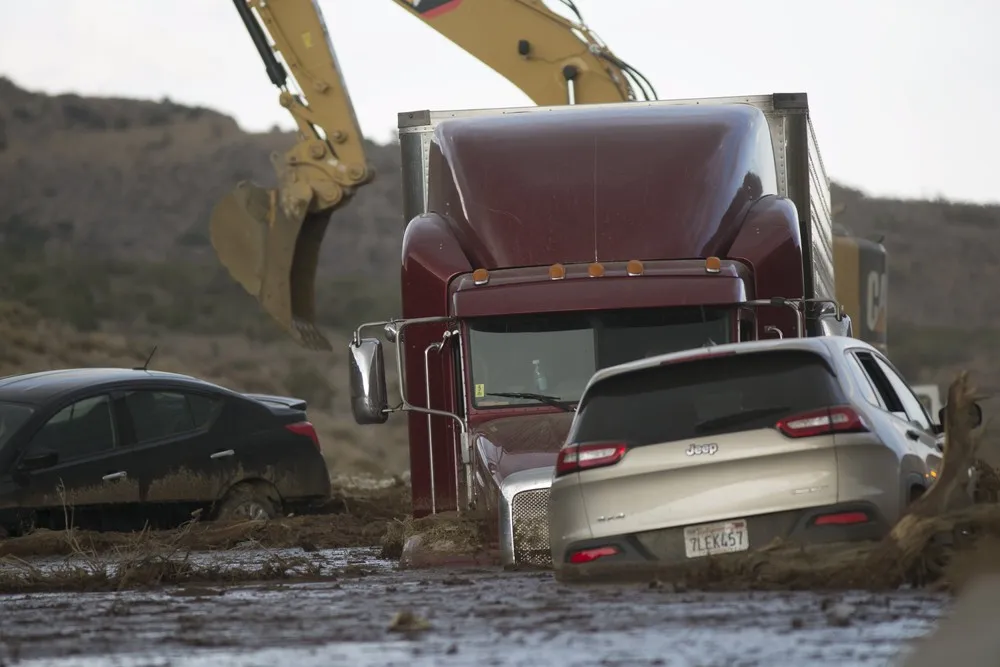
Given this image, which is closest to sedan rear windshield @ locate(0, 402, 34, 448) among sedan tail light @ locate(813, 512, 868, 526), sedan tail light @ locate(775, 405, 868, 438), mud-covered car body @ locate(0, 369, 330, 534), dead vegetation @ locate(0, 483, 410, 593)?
mud-covered car body @ locate(0, 369, 330, 534)

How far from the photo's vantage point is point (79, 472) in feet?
57.4

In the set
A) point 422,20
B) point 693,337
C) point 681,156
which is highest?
point 422,20

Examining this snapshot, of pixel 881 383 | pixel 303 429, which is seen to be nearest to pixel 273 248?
pixel 303 429

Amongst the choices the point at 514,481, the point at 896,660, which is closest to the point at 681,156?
the point at 514,481

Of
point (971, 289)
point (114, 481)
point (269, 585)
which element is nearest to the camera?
point (269, 585)

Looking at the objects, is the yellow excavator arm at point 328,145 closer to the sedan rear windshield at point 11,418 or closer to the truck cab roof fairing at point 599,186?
the sedan rear windshield at point 11,418

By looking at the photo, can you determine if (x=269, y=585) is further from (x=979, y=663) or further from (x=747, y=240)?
(x=979, y=663)

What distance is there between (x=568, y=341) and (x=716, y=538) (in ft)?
11.3

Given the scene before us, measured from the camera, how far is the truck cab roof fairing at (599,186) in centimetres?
1427

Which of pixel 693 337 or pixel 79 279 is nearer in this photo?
pixel 693 337

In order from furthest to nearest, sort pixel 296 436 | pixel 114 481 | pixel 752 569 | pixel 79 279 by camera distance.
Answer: pixel 79 279
pixel 296 436
pixel 114 481
pixel 752 569

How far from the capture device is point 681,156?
48.1 ft

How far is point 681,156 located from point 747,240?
0.82 meters

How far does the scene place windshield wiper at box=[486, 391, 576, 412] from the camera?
45.2ft
